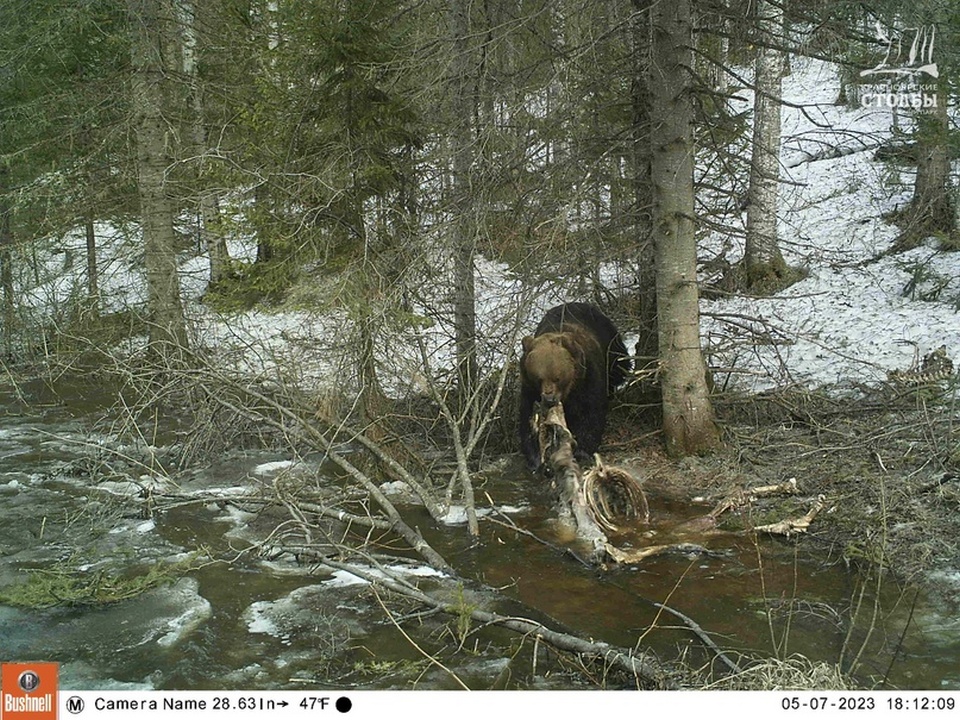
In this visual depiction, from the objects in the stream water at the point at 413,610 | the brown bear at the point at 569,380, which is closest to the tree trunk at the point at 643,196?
the brown bear at the point at 569,380

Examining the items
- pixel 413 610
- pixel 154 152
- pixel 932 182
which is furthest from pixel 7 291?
pixel 932 182

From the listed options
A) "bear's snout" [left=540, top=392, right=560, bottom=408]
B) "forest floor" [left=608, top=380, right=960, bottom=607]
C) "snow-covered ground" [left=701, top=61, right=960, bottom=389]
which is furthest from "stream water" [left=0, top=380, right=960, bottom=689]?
"snow-covered ground" [left=701, top=61, right=960, bottom=389]

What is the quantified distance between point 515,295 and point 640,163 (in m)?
2.09

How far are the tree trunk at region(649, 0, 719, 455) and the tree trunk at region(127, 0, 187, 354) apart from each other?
21.8 ft

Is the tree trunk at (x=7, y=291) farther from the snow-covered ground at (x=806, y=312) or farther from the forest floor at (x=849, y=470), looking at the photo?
the forest floor at (x=849, y=470)

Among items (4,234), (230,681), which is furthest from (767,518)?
(4,234)

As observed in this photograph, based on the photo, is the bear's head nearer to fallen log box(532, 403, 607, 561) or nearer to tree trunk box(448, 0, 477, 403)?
fallen log box(532, 403, 607, 561)

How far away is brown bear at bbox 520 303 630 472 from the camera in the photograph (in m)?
9.32

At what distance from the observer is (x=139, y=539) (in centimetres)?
782

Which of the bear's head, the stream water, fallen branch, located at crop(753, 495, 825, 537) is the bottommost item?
the stream water

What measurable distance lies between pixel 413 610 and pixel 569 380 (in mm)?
3940

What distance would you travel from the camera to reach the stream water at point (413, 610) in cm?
523

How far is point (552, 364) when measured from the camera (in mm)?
9281
